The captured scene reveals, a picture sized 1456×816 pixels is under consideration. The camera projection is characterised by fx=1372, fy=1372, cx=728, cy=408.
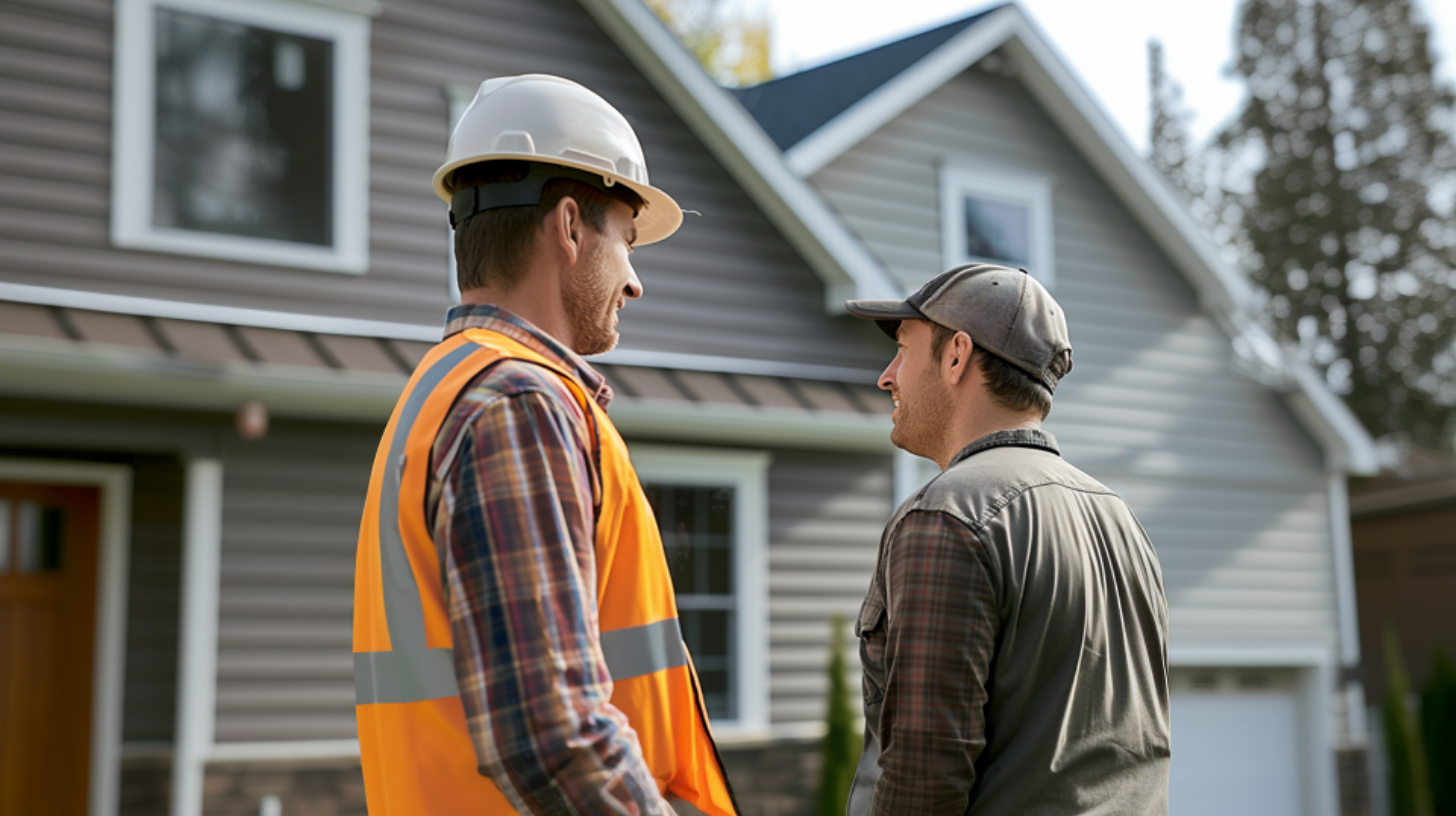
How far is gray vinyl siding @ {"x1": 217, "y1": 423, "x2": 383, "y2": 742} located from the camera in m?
7.26

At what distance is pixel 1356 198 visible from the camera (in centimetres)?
2408

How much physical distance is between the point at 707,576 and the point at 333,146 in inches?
139

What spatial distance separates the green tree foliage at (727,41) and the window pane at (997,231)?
37.3 ft

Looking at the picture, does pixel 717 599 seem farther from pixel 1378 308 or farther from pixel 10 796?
pixel 1378 308

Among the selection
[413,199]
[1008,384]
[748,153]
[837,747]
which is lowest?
[837,747]

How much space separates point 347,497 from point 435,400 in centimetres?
625

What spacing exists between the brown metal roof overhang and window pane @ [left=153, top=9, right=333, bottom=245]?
79 centimetres

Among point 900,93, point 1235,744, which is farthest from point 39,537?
point 1235,744

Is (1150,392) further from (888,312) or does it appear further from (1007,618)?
(1007,618)

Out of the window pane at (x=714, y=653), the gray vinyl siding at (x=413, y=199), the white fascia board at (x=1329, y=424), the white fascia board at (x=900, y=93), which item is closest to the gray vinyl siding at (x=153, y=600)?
the gray vinyl siding at (x=413, y=199)

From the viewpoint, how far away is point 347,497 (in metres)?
7.68

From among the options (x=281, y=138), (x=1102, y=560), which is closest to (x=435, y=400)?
(x=1102, y=560)

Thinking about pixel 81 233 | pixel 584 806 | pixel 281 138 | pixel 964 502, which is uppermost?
pixel 281 138

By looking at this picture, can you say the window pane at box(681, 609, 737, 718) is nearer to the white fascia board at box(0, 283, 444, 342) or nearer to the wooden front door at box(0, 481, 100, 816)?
the white fascia board at box(0, 283, 444, 342)
